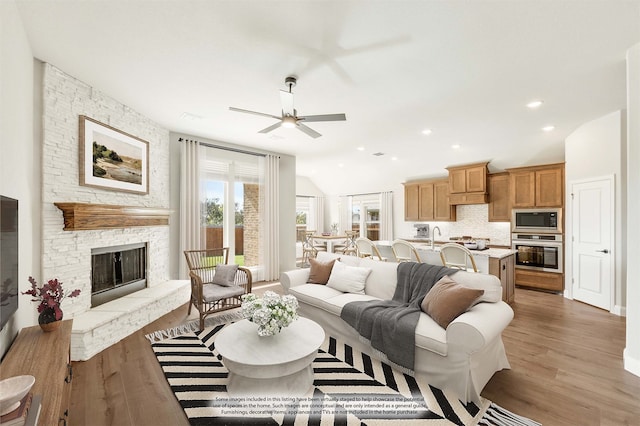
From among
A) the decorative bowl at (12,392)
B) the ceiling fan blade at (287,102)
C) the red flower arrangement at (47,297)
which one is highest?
the ceiling fan blade at (287,102)

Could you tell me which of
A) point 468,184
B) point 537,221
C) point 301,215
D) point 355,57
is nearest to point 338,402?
point 355,57

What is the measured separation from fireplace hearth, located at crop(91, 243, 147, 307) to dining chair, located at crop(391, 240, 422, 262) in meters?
3.92

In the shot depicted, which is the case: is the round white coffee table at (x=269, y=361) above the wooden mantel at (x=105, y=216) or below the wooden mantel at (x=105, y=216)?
below

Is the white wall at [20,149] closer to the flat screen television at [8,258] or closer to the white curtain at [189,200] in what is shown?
the flat screen television at [8,258]

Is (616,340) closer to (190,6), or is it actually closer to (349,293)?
(349,293)

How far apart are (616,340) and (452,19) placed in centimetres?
376

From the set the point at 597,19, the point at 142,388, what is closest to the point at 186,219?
the point at 142,388

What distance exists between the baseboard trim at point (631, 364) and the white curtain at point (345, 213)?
682 cm

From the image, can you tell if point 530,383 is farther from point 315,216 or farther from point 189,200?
point 315,216

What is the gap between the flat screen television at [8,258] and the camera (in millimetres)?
1643

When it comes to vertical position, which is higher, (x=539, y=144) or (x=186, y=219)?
(x=539, y=144)

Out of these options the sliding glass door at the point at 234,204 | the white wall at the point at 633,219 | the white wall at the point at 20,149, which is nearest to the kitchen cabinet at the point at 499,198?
the white wall at the point at 633,219

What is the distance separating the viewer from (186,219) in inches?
184

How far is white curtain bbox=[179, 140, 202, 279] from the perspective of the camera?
4641 millimetres
